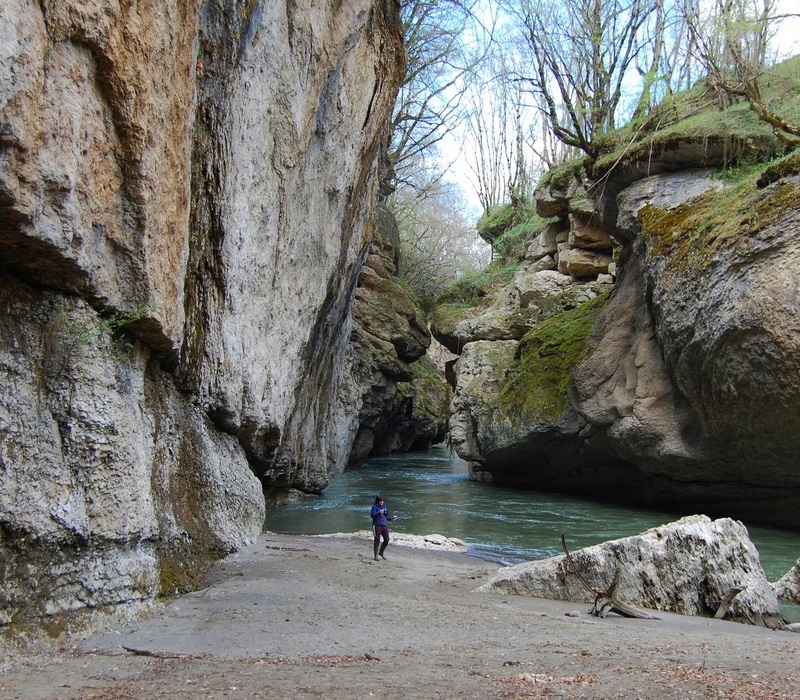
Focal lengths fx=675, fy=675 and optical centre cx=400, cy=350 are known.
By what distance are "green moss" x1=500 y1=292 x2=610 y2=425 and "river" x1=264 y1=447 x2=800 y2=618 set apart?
2.48m

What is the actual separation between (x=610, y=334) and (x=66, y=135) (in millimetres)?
14719

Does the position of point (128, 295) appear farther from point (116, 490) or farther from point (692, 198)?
point (692, 198)

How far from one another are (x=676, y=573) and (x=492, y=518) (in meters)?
7.77

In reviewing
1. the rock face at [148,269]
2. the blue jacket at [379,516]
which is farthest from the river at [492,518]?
the rock face at [148,269]

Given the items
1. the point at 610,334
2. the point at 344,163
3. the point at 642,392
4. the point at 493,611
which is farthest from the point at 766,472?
the point at 344,163

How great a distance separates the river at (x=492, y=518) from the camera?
479 inches

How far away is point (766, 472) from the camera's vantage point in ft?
44.7

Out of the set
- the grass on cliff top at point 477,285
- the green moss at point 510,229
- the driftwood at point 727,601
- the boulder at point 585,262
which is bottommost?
the driftwood at point 727,601

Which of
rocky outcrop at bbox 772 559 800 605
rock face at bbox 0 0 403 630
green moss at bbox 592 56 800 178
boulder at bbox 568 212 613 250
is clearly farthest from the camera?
boulder at bbox 568 212 613 250

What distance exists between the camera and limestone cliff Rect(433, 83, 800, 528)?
1201 centimetres

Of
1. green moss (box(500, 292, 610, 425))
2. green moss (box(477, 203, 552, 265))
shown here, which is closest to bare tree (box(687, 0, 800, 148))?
green moss (box(500, 292, 610, 425))

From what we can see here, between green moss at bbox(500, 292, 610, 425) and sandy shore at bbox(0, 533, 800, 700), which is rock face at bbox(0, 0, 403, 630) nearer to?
sandy shore at bbox(0, 533, 800, 700)

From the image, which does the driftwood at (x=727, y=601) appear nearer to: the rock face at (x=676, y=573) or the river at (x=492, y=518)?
the rock face at (x=676, y=573)

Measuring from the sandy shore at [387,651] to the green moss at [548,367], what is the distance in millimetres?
11510
